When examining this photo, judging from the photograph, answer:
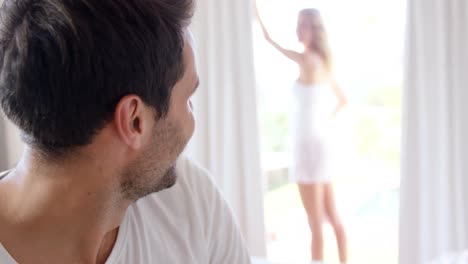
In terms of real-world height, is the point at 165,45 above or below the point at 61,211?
above

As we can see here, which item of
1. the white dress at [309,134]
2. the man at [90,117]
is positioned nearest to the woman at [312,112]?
the white dress at [309,134]

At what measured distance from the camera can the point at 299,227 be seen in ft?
10.3

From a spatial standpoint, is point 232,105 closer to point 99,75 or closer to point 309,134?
Result: point 309,134

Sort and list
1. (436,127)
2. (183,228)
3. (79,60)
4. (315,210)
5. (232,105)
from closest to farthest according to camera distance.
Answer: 1. (79,60)
2. (183,228)
3. (436,127)
4. (232,105)
5. (315,210)

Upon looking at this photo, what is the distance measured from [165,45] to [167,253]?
14.8 inches

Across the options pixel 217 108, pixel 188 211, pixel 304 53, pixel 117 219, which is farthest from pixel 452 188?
pixel 117 219

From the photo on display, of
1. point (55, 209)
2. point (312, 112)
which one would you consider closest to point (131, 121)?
point (55, 209)

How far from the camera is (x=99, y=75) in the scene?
2.62ft

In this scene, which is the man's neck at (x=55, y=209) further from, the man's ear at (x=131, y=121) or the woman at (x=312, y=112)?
the woman at (x=312, y=112)

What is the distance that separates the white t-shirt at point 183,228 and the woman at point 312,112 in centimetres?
183

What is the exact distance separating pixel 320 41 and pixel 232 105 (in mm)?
554

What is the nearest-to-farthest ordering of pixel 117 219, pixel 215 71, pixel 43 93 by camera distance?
pixel 43 93, pixel 117 219, pixel 215 71

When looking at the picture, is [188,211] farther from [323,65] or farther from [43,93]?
[323,65]

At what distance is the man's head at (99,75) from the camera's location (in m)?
0.78
